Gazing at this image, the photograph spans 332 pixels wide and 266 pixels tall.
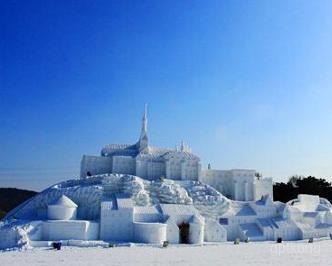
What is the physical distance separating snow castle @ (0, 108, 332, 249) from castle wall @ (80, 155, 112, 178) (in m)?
0.16

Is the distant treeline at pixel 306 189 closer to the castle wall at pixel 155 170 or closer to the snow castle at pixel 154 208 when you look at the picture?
the snow castle at pixel 154 208

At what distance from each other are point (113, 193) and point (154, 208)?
21.5ft

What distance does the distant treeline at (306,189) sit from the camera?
85688 millimetres

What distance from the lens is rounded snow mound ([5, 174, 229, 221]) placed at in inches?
2098

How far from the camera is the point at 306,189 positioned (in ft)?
282

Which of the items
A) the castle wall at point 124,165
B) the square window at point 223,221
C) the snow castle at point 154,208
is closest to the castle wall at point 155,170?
the snow castle at point 154,208

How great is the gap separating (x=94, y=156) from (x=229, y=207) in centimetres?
2269

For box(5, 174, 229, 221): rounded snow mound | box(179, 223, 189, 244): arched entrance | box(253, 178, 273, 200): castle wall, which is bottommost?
box(179, 223, 189, 244): arched entrance

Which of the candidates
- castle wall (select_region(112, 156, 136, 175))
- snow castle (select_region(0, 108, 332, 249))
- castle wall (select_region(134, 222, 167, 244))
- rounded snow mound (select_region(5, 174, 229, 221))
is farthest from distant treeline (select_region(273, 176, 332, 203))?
castle wall (select_region(134, 222, 167, 244))

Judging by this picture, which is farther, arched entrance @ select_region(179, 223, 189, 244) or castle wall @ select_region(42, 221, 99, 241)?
arched entrance @ select_region(179, 223, 189, 244)

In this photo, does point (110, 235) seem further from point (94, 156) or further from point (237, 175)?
point (237, 175)

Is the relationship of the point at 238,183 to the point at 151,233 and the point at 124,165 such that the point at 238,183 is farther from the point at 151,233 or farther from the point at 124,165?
the point at 151,233

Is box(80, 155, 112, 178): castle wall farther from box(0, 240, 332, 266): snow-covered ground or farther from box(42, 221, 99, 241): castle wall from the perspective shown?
box(0, 240, 332, 266): snow-covered ground

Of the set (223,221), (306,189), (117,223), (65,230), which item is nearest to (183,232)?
(223,221)
